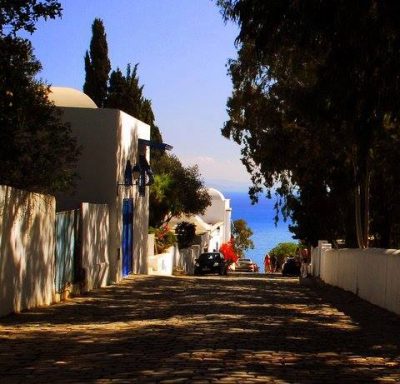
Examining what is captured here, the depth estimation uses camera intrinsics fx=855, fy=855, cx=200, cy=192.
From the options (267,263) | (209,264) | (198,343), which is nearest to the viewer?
(198,343)

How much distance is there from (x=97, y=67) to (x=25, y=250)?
3502 centimetres

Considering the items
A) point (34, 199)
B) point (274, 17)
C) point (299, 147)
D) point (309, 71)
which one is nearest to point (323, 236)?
point (299, 147)

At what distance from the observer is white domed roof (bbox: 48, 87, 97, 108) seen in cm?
3105

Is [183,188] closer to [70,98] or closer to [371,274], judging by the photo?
[70,98]

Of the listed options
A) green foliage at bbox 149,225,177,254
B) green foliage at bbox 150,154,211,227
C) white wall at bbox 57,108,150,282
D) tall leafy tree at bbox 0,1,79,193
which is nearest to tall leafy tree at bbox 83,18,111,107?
green foliage at bbox 150,154,211,227

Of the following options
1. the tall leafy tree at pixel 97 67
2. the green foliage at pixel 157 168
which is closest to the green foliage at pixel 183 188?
the green foliage at pixel 157 168

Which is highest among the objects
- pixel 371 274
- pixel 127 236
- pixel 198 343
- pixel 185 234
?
pixel 185 234

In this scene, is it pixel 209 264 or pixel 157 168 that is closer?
pixel 209 264

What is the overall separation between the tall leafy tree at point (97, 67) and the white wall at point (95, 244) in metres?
23.9

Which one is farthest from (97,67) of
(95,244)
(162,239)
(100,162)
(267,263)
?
(267,263)

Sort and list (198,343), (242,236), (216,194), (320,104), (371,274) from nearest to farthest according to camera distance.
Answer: (198,343) < (320,104) < (371,274) < (216,194) < (242,236)

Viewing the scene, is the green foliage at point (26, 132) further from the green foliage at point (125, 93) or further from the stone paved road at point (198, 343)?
the green foliage at point (125, 93)

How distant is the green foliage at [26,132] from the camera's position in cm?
1588

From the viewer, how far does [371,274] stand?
65.7ft
